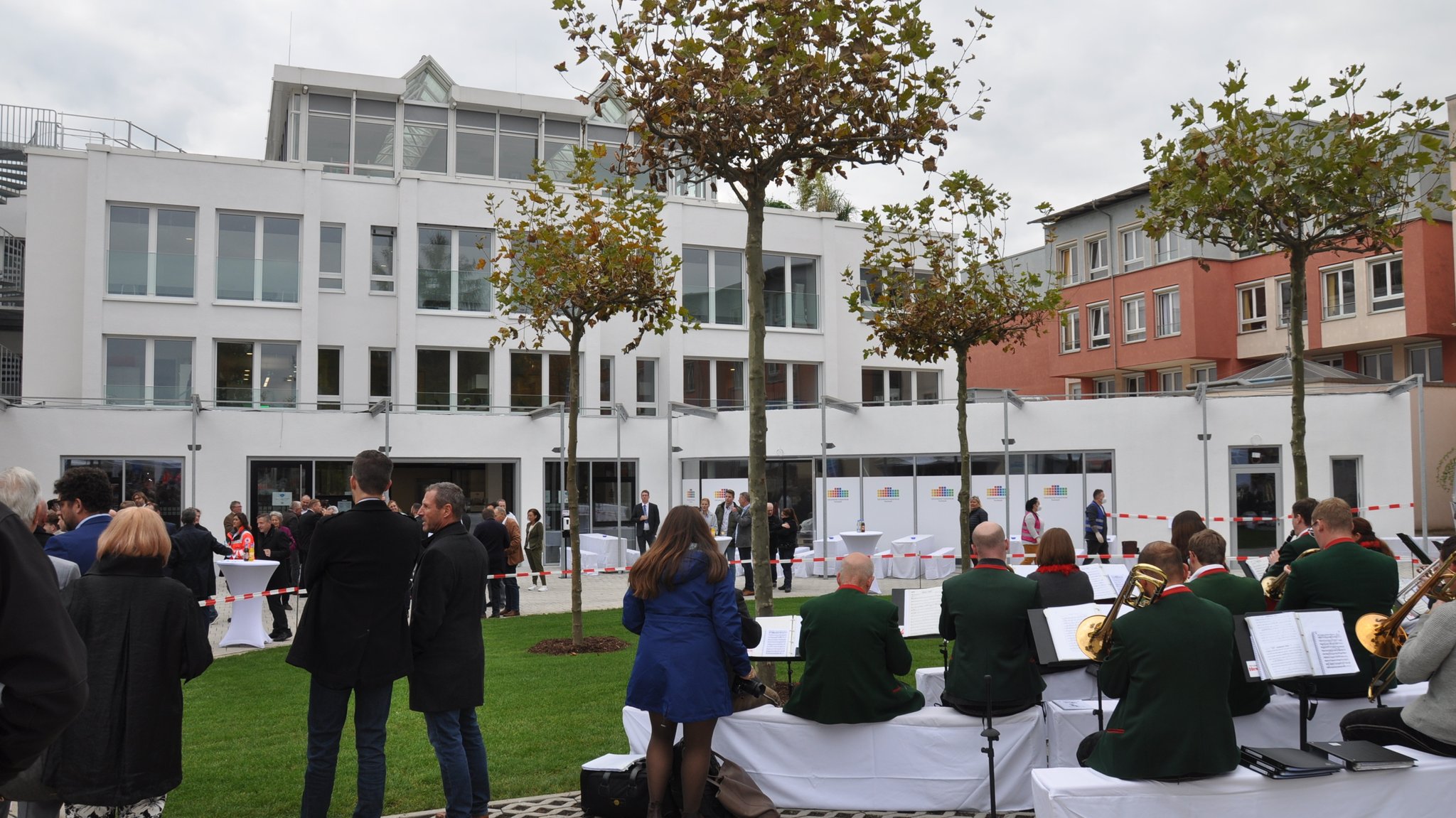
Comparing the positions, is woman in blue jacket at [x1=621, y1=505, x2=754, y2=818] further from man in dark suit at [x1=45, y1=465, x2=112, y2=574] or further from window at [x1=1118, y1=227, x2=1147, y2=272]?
window at [x1=1118, y1=227, x2=1147, y2=272]

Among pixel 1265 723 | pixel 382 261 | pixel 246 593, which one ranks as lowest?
pixel 1265 723

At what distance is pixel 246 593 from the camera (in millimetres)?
14352

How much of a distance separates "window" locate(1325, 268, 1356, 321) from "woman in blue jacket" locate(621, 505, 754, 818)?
35.6 metres

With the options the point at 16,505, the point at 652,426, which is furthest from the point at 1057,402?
the point at 16,505

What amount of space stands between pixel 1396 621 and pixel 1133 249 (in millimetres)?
38661

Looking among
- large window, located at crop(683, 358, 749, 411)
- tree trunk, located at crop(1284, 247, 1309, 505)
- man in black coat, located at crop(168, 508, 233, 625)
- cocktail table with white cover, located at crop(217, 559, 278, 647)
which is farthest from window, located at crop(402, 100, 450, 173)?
tree trunk, located at crop(1284, 247, 1309, 505)

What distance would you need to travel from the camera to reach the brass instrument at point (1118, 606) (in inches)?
214

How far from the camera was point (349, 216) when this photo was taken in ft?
92.2

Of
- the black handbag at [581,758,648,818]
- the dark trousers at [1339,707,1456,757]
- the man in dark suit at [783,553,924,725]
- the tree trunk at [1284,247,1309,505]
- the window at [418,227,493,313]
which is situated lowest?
the black handbag at [581,758,648,818]

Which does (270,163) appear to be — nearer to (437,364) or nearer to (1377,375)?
(437,364)

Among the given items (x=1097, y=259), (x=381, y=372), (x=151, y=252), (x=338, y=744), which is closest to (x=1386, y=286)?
(x=1097, y=259)

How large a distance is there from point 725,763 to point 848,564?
1.38 metres

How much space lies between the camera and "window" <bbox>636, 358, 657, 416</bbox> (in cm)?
3048

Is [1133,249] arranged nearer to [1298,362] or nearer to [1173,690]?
[1298,362]
